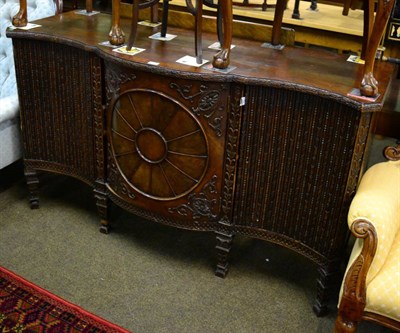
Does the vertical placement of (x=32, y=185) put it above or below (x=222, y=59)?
below

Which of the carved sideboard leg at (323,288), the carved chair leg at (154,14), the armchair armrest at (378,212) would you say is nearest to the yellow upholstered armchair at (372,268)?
the armchair armrest at (378,212)

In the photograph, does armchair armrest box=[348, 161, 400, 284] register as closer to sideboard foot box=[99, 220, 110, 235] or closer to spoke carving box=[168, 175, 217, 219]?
spoke carving box=[168, 175, 217, 219]

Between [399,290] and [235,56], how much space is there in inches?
37.3

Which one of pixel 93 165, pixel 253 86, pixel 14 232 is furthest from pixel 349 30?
pixel 14 232

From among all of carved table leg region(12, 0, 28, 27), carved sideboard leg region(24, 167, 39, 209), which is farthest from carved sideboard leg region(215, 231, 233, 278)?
carved table leg region(12, 0, 28, 27)

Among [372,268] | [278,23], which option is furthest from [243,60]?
[372,268]

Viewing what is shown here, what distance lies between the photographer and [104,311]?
184 cm

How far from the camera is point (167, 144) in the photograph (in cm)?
184

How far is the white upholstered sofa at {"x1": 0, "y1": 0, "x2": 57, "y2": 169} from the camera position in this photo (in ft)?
7.34

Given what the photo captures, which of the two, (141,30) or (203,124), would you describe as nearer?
(203,124)

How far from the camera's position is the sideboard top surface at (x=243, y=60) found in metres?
1.62

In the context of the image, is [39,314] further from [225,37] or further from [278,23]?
[278,23]

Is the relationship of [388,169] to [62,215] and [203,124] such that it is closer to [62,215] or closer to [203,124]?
[203,124]

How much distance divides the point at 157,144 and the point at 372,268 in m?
0.84
